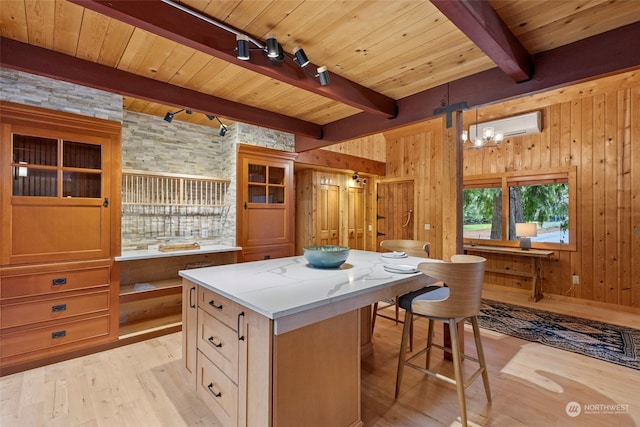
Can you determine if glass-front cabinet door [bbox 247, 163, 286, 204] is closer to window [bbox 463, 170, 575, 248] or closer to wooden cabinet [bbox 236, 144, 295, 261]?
wooden cabinet [bbox 236, 144, 295, 261]

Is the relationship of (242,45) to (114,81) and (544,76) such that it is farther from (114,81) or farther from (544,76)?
(544,76)

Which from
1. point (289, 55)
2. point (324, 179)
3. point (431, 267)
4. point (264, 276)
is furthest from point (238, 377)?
point (324, 179)

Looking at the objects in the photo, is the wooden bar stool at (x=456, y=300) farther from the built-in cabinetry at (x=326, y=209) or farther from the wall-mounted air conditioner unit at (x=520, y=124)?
the wall-mounted air conditioner unit at (x=520, y=124)

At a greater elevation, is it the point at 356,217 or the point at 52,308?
the point at 356,217

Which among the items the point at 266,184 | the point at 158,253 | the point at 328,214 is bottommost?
the point at 158,253

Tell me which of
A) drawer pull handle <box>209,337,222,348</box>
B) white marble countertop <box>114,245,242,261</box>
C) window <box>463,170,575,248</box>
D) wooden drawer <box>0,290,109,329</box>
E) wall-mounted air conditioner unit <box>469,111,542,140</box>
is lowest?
wooden drawer <box>0,290,109,329</box>

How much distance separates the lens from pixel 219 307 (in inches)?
66.4

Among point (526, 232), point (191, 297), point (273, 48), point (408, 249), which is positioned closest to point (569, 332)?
point (526, 232)

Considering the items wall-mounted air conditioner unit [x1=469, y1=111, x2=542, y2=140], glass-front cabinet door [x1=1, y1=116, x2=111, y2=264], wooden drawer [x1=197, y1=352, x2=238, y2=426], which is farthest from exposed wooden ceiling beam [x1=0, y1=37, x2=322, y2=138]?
wall-mounted air conditioner unit [x1=469, y1=111, x2=542, y2=140]

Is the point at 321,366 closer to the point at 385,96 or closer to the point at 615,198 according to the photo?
the point at 385,96

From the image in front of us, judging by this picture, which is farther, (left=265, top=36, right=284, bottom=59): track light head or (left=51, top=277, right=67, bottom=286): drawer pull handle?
(left=51, top=277, right=67, bottom=286): drawer pull handle

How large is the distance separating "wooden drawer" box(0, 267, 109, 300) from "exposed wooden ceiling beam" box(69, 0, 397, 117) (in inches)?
89.0

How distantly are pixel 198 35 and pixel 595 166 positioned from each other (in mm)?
5302

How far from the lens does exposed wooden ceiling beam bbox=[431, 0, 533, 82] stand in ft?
4.74
